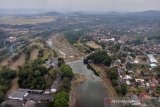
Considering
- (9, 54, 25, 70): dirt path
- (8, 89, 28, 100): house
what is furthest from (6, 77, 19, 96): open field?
(9, 54, 25, 70): dirt path

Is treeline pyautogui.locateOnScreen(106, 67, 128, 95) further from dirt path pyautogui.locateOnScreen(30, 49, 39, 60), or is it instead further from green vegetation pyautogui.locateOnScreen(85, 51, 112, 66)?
dirt path pyautogui.locateOnScreen(30, 49, 39, 60)

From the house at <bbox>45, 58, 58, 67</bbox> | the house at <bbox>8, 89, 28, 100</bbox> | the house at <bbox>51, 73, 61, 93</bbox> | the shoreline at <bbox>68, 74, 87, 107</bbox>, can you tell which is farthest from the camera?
the house at <bbox>45, 58, 58, 67</bbox>

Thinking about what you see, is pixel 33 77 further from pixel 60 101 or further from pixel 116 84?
pixel 116 84

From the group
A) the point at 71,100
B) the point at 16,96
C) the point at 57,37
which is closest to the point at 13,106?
the point at 16,96

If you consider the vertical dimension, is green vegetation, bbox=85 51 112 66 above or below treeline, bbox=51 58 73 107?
below

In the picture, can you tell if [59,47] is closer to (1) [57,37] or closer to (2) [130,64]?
(1) [57,37]

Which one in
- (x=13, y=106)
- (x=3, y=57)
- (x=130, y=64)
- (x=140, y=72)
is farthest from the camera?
(x=3, y=57)

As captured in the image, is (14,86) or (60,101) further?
(14,86)

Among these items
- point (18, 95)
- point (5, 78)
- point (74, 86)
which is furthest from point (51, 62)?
point (18, 95)
